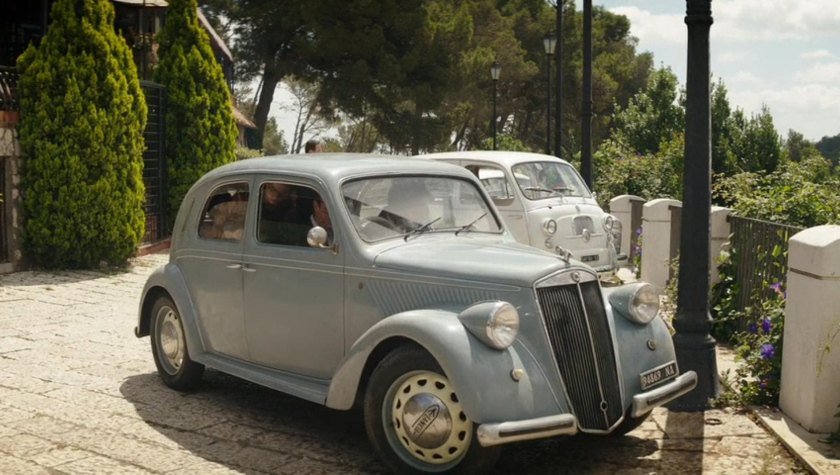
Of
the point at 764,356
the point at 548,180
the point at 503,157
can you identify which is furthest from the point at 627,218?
the point at 764,356

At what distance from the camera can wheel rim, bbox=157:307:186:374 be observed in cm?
688

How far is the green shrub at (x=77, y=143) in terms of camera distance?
13242 millimetres

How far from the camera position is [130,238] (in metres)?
14.1

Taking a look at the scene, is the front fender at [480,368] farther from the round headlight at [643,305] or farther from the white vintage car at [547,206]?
the white vintage car at [547,206]

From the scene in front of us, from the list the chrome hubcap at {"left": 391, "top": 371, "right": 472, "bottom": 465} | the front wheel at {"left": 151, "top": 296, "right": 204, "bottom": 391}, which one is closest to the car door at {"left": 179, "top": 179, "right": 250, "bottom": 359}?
the front wheel at {"left": 151, "top": 296, "right": 204, "bottom": 391}

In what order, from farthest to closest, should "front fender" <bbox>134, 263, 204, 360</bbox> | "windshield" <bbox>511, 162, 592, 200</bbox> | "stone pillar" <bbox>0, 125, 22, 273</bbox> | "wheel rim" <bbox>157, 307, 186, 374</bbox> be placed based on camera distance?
"stone pillar" <bbox>0, 125, 22, 273</bbox> < "windshield" <bbox>511, 162, 592, 200</bbox> < "wheel rim" <bbox>157, 307, 186, 374</bbox> < "front fender" <bbox>134, 263, 204, 360</bbox>

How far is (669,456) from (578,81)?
4810 centimetres

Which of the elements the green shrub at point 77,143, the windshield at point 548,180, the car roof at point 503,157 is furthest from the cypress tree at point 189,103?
the windshield at point 548,180

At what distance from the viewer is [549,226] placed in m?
11.8

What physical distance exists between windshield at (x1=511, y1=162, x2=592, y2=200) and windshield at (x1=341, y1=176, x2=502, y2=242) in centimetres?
573

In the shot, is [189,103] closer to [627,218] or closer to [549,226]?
[627,218]

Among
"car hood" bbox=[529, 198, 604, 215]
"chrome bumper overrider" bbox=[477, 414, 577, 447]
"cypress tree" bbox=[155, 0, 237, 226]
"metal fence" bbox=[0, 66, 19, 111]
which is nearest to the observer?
"chrome bumper overrider" bbox=[477, 414, 577, 447]

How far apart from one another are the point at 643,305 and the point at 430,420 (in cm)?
150

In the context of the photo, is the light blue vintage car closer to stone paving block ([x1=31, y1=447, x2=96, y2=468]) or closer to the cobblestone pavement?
the cobblestone pavement
